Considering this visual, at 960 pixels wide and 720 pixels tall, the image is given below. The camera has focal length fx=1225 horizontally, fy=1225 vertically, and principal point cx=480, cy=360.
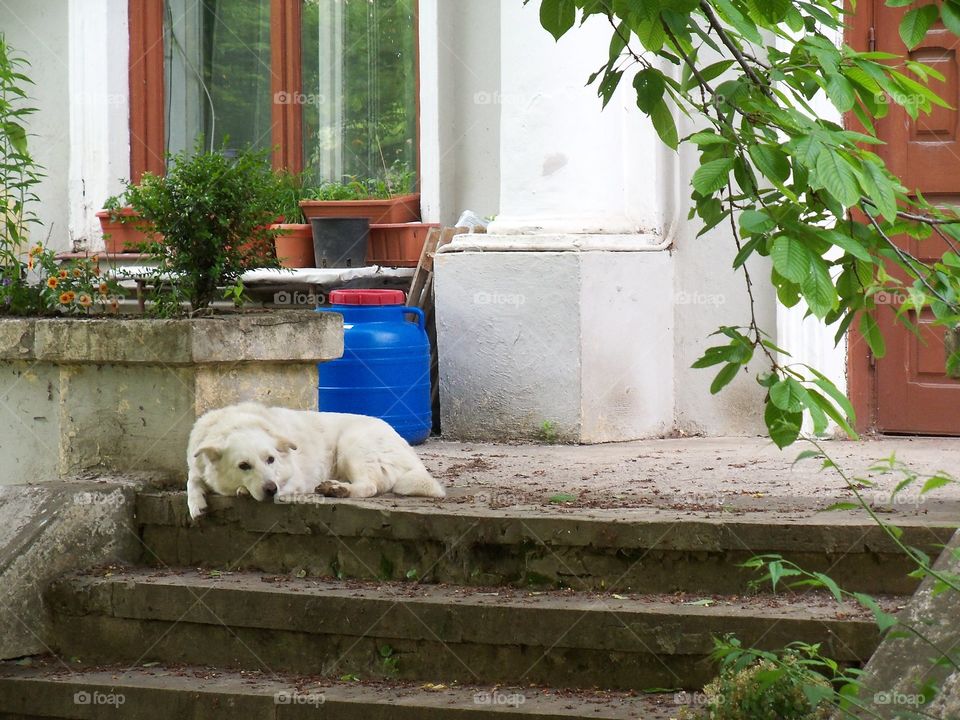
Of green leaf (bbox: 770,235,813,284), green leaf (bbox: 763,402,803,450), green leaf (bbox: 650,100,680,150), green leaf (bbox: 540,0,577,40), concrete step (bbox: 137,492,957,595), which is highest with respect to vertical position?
green leaf (bbox: 540,0,577,40)

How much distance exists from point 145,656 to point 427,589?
3.65 feet

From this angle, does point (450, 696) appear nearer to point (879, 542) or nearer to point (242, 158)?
point (879, 542)

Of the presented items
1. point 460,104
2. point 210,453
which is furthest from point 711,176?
point 460,104

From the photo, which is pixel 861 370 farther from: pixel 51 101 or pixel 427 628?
pixel 51 101

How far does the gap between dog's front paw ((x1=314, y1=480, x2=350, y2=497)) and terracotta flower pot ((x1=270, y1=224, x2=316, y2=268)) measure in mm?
2752

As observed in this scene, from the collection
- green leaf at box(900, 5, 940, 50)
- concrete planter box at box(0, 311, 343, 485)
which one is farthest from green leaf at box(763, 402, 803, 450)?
concrete planter box at box(0, 311, 343, 485)

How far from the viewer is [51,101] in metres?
8.09

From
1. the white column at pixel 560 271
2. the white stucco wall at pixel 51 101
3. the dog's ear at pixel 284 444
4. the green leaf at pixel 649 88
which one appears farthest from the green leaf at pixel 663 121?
the white stucco wall at pixel 51 101

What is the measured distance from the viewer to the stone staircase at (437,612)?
3729 millimetres

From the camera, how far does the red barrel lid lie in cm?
643

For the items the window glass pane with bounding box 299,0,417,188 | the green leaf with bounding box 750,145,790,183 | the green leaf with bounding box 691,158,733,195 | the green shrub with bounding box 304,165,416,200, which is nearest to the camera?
the green leaf with bounding box 750,145,790,183

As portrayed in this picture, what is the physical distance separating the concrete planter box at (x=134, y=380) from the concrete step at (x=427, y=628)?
1.98 feet

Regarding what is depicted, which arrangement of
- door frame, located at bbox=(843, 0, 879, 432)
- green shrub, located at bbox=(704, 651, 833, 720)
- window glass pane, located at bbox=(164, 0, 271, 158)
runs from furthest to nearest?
window glass pane, located at bbox=(164, 0, 271, 158) < door frame, located at bbox=(843, 0, 879, 432) < green shrub, located at bbox=(704, 651, 833, 720)

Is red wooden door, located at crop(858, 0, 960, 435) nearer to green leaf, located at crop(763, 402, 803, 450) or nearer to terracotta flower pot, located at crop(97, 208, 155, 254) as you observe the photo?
green leaf, located at crop(763, 402, 803, 450)
